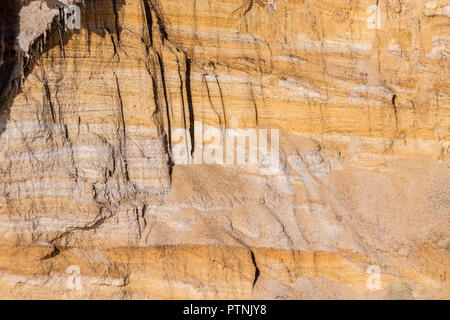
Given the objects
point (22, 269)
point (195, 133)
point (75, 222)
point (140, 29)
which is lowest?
point (22, 269)

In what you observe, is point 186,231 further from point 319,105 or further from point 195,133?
point 319,105

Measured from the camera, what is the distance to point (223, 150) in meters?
11.8

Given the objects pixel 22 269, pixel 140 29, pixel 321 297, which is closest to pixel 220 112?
pixel 140 29

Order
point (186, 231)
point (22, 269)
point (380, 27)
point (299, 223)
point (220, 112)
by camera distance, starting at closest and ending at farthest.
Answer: point (22, 269)
point (186, 231)
point (299, 223)
point (220, 112)
point (380, 27)

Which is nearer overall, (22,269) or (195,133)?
(22,269)

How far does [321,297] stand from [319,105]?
4.38 metres

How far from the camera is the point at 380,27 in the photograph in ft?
45.5

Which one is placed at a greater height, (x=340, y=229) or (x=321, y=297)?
(x=340, y=229)

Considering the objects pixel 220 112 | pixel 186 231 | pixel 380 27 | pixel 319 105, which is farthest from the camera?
pixel 380 27

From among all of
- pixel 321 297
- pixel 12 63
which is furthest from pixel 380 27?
pixel 12 63

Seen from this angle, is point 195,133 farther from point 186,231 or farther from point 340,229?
point 340,229

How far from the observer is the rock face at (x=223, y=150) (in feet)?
31.3

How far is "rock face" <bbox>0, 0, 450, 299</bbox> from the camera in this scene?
9531 mm

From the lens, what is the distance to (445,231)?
1191 centimetres
